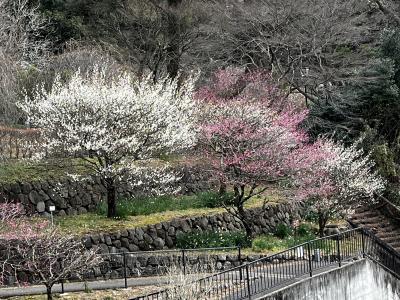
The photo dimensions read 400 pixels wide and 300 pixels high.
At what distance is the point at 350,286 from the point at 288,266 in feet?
5.94

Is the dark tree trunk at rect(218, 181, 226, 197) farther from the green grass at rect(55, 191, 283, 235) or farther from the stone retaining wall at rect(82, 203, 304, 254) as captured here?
the stone retaining wall at rect(82, 203, 304, 254)

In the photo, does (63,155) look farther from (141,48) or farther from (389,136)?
(389,136)

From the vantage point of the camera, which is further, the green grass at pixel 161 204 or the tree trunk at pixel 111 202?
the green grass at pixel 161 204

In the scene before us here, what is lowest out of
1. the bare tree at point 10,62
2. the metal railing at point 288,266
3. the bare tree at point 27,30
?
the metal railing at point 288,266

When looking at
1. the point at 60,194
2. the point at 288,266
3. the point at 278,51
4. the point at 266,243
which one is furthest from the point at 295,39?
the point at 288,266

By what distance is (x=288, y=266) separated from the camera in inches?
590

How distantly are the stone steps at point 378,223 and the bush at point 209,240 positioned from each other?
604 cm

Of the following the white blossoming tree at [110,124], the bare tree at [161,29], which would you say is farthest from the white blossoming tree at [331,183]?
the bare tree at [161,29]

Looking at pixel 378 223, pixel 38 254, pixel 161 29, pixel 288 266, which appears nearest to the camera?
pixel 38 254

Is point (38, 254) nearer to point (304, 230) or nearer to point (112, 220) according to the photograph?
point (112, 220)

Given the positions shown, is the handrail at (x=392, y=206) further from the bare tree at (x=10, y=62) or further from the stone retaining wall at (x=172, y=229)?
the bare tree at (x=10, y=62)

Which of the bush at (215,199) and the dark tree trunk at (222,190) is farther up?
the dark tree trunk at (222,190)

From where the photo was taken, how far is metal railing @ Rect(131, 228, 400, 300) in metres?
12.3

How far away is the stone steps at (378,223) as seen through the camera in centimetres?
2149
